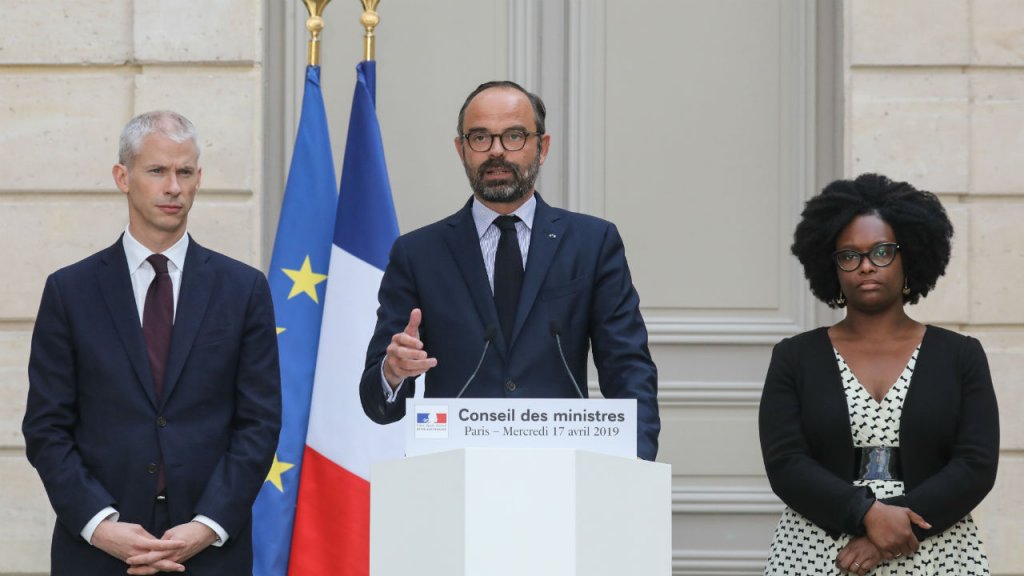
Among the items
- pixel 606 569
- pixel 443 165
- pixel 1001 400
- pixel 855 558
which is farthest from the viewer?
pixel 443 165

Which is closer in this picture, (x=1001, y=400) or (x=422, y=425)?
(x=422, y=425)

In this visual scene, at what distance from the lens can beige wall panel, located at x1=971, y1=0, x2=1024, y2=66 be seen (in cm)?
553

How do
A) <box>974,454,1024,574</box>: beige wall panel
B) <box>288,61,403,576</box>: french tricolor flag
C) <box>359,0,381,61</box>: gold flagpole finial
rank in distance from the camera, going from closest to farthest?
<box>288,61,403,576</box>: french tricolor flag → <box>359,0,381,61</box>: gold flagpole finial → <box>974,454,1024,574</box>: beige wall panel

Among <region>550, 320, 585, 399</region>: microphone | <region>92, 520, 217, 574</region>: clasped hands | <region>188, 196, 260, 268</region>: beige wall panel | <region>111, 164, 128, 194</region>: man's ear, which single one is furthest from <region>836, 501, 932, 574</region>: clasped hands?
<region>188, 196, 260, 268</region>: beige wall panel

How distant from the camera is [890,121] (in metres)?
5.50

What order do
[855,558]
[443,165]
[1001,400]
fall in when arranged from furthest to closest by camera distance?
[443,165], [1001,400], [855,558]

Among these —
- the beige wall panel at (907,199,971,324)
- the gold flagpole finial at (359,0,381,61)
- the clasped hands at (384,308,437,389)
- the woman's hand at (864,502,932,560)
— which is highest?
the gold flagpole finial at (359,0,381,61)

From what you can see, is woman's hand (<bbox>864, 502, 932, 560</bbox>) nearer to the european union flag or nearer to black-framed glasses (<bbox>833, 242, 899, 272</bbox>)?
black-framed glasses (<bbox>833, 242, 899, 272</bbox>)

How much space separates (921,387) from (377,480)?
1521mm

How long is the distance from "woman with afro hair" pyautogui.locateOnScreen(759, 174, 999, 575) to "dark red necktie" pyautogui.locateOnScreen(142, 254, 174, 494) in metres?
1.58

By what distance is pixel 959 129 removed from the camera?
5504mm

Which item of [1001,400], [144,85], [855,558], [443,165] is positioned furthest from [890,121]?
[144,85]

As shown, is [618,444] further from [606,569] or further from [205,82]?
[205,82]

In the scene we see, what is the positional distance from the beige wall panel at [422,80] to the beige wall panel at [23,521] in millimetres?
1619
